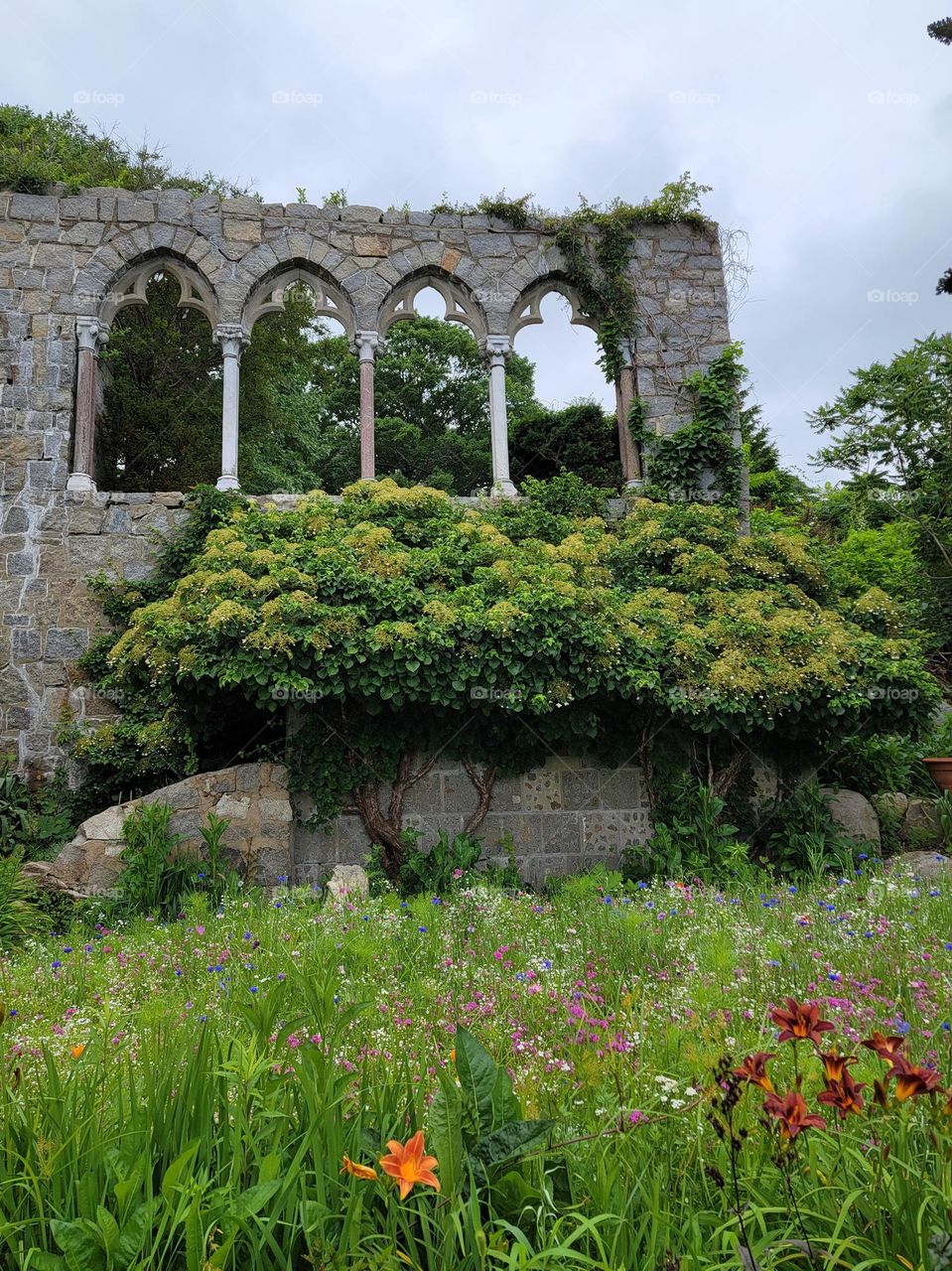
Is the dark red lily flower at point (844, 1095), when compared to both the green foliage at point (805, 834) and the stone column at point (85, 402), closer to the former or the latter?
the green foliage at point (805, 834)

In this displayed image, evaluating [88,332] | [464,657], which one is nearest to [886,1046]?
[464,657]

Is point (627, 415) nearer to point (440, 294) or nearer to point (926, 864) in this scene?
point (440, 294)

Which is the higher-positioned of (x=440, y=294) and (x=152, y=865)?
(x=440, y=294)

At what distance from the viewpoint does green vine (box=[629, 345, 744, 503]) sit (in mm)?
9211

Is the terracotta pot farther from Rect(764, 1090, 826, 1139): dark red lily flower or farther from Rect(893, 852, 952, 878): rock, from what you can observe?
Rect(764, 1090, 826, 1139): dark red lily flower

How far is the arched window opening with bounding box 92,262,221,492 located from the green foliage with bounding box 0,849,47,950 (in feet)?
25.2

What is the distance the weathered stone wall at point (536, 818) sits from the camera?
661 centimetres

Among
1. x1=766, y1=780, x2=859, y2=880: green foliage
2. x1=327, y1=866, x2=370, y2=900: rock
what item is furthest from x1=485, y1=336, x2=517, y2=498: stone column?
x1=327, y1=866, x2=370, y2=900: rock

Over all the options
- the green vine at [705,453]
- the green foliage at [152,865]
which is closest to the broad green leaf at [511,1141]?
the green foliage at [152,865]

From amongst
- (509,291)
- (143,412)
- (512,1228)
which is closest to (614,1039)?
(512,1228)

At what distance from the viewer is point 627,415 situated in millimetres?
9688

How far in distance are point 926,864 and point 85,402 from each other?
8.69 metres

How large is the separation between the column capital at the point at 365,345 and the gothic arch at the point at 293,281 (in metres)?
0.09

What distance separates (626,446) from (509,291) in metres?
2.18
